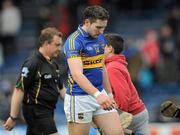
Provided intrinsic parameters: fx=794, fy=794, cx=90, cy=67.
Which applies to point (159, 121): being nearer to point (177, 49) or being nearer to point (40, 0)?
point (177, 49)

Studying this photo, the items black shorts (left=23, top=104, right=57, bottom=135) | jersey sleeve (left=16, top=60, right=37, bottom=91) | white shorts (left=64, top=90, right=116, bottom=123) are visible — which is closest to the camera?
white shorts (left=64, top=90, right=116, bottom=123)

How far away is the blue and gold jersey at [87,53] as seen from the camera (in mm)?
8617

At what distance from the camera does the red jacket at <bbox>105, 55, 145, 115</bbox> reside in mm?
9305

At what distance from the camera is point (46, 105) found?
31.0ft

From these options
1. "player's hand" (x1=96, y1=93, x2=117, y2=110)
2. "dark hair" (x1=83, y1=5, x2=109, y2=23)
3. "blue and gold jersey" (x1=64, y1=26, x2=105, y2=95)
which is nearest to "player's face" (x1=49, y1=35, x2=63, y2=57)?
"blue and gold jersey" (x1=64, y1=26, x2=105, y2=95)

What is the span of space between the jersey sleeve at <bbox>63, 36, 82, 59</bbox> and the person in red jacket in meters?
0.71

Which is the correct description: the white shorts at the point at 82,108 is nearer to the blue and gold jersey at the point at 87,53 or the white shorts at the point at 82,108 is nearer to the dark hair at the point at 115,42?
the blue and gold jersey at the point at 87,53

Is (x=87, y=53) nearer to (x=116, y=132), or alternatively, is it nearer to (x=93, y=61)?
(x=93, y=61)

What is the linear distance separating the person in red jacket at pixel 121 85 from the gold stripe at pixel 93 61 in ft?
1.59

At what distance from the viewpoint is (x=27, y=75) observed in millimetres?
9281

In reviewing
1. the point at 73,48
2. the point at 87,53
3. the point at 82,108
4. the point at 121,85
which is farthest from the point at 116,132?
the point at 73,48

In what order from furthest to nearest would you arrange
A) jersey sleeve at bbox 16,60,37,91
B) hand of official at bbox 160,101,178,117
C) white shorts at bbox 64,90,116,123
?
jersey sleeve at bbox 16,60,37,91
white shorts at bbox 64,90,116,123
hand of official at bbox 160,101,178,117

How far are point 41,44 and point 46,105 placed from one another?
2.40 ft

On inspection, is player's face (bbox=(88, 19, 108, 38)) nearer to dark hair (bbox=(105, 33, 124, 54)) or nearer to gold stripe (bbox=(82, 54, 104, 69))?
gold stripe (bbox=(82, 54, 104, 69))
